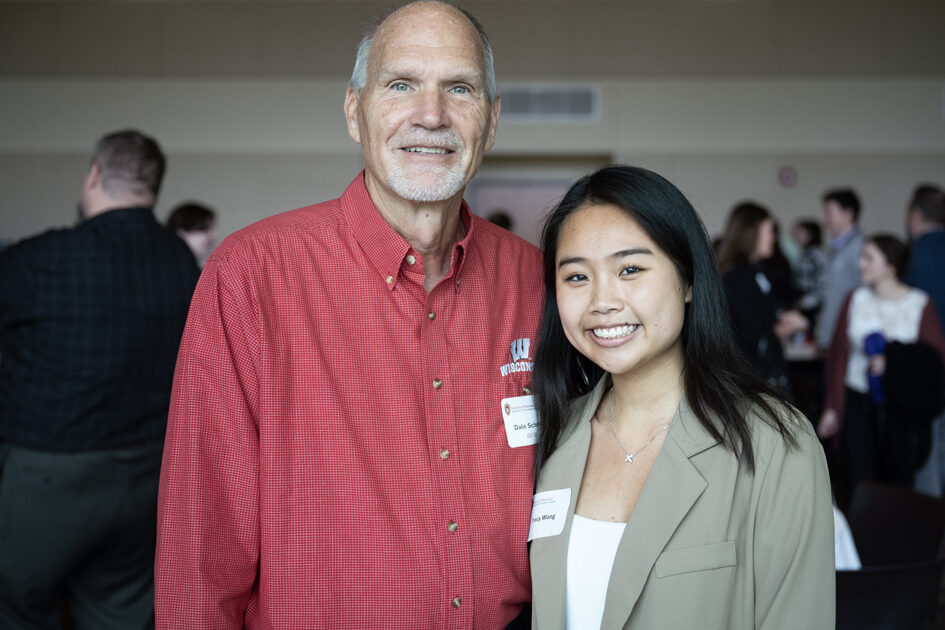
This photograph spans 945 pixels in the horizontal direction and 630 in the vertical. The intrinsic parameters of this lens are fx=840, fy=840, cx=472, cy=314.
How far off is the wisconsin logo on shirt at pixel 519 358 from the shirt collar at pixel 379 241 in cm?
20

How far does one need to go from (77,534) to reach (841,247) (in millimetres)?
5301

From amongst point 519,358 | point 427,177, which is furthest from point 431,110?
point 519,358

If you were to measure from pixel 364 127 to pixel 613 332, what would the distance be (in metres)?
0.68

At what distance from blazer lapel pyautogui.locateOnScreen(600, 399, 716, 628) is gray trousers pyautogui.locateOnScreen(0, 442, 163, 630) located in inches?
69.4

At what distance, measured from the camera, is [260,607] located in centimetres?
154

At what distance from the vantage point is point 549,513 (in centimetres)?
166

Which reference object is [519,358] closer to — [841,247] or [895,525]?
[895,525]

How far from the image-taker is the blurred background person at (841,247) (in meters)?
5.91

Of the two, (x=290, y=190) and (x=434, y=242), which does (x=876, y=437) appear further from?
(x=290, y=190)

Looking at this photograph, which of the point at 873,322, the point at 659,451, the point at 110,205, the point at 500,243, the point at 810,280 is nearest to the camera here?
the point at 659,451

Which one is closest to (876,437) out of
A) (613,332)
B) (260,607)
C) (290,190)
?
(613,332)

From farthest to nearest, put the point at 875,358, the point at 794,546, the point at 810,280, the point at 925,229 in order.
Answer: the point at 810,280, the point at 925,229, the point at 875,358, the point at 794,546

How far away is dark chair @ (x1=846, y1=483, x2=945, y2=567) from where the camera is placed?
248 centimetres

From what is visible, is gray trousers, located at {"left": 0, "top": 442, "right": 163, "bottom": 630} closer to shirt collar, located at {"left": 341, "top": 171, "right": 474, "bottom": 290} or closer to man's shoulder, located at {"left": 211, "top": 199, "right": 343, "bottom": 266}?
man's shoulder, located at {"left": 211, "top": 199, "right": 343, "bottom": 266}
